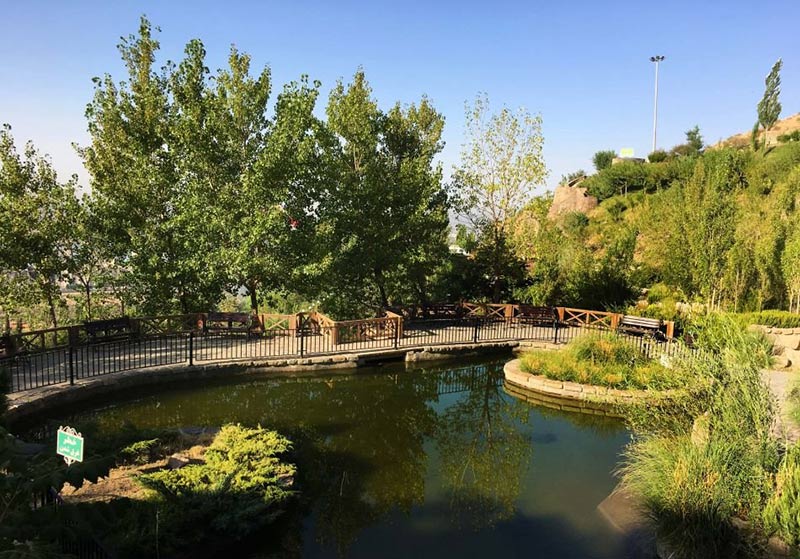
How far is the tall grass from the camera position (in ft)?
20.1

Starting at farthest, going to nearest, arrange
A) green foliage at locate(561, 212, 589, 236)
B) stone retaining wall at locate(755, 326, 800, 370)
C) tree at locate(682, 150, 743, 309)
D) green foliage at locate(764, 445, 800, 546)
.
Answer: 1. green foliage at locate(561, 212, 589, 236)
2. tree at locate(682, 150, 743, 309)
3. stone retaining wall at locate(755, 326, 800, 370)
4. green foliage at locate(764, 445, 800, 546)

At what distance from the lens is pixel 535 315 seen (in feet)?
68.3

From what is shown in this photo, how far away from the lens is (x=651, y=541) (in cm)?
687

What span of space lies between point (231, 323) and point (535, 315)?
11865mm

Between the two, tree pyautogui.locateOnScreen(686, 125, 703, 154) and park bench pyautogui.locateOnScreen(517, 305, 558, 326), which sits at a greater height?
tree pyautogui.locateOnScreen(686, 125, 703, 154)

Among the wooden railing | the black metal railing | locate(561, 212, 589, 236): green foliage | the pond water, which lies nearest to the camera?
the pond water

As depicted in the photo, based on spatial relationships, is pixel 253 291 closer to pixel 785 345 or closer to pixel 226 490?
pixel 226 490

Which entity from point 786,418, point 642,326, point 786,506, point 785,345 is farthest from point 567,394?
point 785,345

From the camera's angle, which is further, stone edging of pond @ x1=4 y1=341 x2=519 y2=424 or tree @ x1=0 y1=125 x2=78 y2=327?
tree @ x1=0 y1=125 x2=78 y2=327

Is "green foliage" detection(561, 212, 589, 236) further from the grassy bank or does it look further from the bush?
the grassy bank

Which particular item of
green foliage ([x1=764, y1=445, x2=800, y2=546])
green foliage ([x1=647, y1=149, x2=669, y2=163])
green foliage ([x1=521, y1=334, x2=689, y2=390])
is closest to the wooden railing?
green foliage ([x1=521, y1=334, x2=689, y2=390])

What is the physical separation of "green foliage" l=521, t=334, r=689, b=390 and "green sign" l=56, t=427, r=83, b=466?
11401mm

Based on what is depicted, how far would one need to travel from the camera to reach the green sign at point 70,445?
5020mm

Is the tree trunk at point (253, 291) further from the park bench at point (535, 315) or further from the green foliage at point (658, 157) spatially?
the green foliage at point (658, 157)
